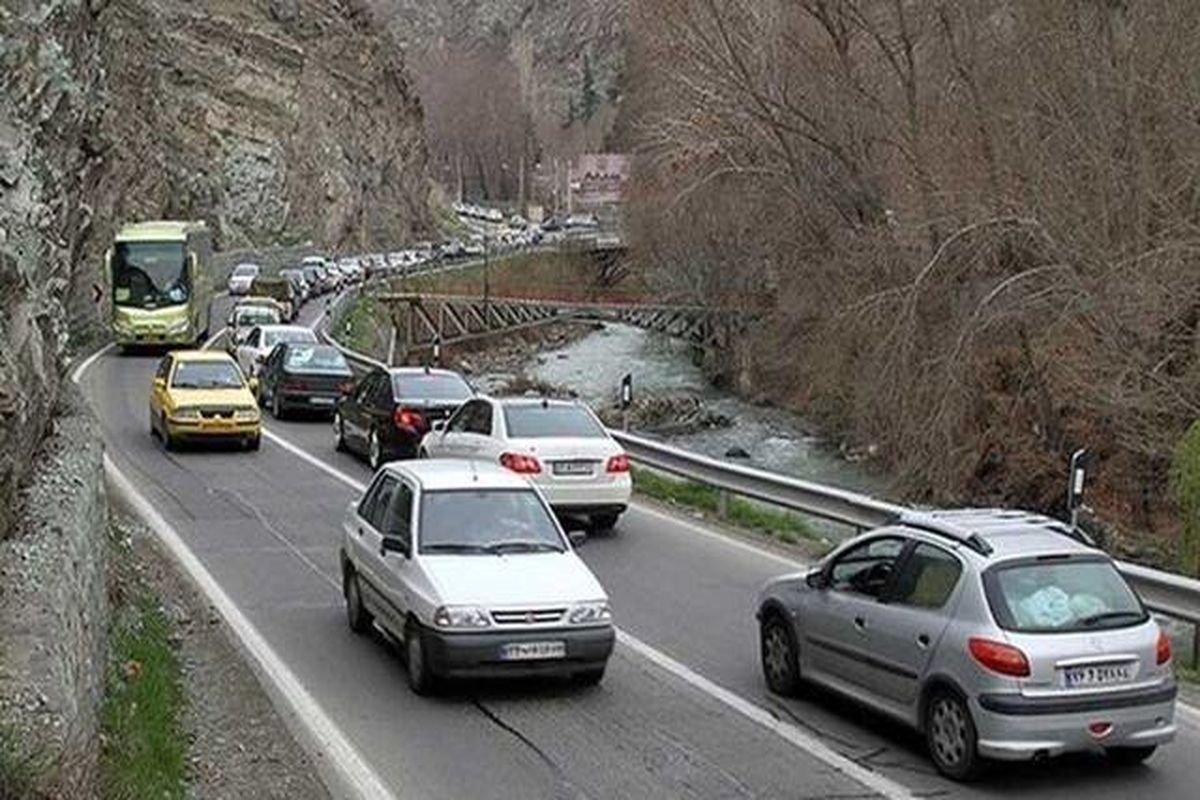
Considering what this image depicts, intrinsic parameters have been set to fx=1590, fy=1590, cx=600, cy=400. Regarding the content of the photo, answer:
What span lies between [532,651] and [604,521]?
7867 mm

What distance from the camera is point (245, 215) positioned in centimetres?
8288

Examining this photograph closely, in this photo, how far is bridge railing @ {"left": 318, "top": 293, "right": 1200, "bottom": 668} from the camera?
1219 centimetres

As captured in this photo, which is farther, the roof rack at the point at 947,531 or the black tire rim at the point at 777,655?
the black tire rim at the point at 777,655

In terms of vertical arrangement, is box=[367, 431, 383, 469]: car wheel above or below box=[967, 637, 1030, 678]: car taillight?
below

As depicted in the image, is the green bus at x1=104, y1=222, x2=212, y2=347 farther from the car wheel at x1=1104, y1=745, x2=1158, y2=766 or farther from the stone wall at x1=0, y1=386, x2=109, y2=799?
the car wheel at x1=1104, y1=745, x2=1158, y2=766

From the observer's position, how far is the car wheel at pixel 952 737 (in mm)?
9258

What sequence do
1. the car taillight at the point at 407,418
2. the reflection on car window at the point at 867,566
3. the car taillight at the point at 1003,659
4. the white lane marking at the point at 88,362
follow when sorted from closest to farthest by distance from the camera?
the car taillight at the point at 1003,659 → the reflection on car window at the point at 867,566 → the car taillight at the point at 407,418 → the white lane marking at the point at 88,362

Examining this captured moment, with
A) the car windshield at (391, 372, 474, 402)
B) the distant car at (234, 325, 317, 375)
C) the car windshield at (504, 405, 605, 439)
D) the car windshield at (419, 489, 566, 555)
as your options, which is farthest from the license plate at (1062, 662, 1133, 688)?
the distant car at (234, 325, 317, 375)

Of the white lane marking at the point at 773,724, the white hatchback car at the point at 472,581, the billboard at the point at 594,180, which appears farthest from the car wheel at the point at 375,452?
the billboard at the point at 594,180

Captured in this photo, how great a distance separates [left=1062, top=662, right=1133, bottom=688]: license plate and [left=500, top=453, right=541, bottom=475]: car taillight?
9.64 m

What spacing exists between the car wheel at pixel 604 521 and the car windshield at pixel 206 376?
9.80 metres

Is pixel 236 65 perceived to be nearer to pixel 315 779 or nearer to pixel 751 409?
pixel 751 409

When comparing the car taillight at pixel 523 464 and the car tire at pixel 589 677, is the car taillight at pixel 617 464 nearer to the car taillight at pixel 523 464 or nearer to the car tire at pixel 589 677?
the car taillight at pixel 523 464

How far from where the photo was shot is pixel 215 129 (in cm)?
8050
